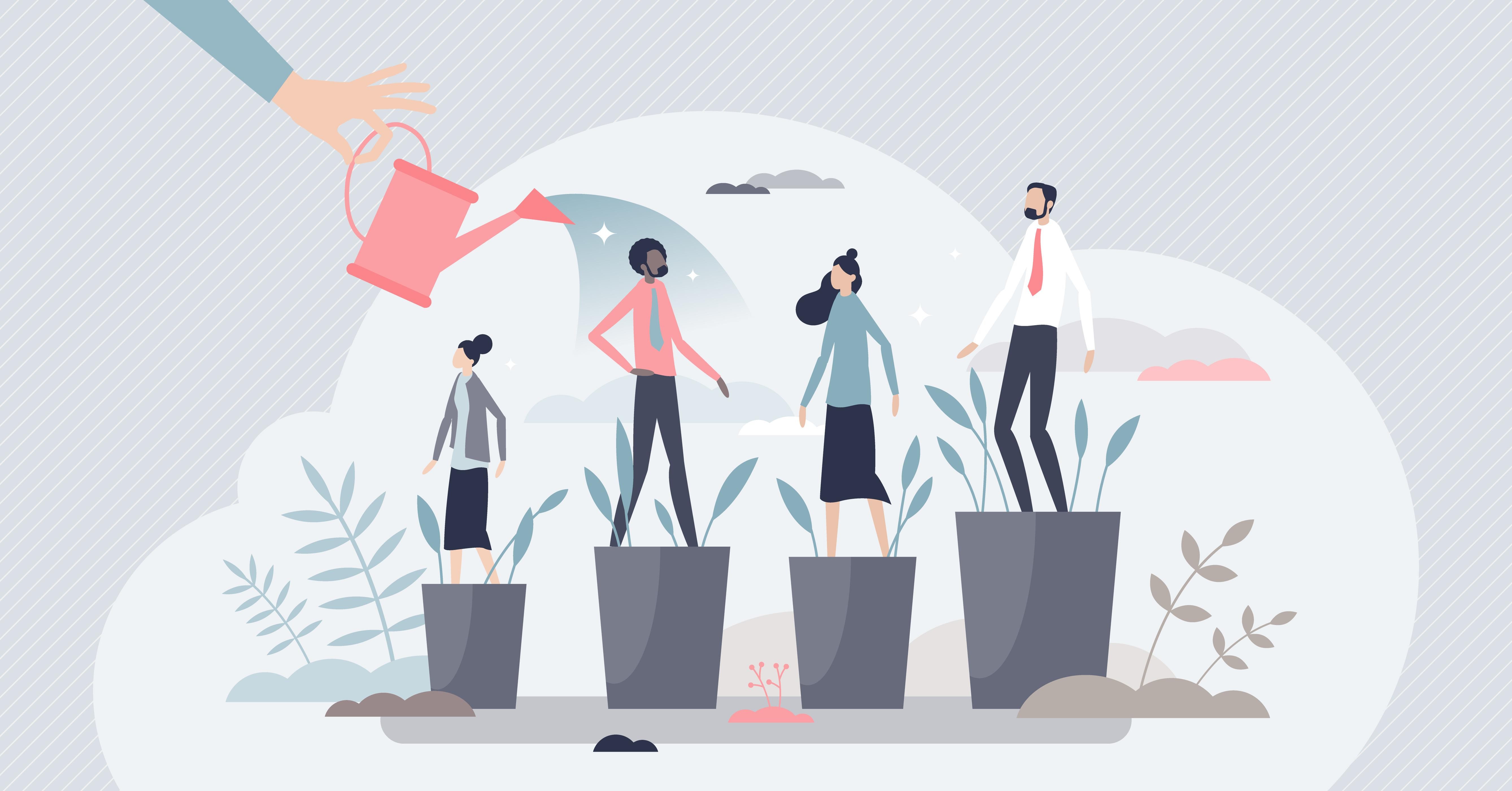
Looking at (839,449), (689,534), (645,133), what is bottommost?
(689,534)

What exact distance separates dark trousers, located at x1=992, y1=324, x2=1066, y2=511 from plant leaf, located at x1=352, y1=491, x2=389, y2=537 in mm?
3282

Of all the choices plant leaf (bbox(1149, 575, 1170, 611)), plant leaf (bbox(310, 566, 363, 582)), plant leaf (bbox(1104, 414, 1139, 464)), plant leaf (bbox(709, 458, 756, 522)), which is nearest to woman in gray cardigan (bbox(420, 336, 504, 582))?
plant leaf (bbox(310, 566, 363, 582))

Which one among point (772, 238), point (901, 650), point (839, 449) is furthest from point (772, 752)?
point (772, 238)

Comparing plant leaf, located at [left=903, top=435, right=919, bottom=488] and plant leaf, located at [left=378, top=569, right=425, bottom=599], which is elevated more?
plant leaf, located at [left=903, top=435, right=919, bottom=488]

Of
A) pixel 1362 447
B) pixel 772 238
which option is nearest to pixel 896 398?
pixel 772 238

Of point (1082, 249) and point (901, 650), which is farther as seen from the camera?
point (1082, 249)

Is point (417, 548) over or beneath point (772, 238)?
beneath

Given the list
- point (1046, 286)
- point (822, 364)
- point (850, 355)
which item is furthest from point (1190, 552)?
point (822, 364)

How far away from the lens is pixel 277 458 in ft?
27.6

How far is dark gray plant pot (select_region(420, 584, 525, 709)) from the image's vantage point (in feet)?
26.3

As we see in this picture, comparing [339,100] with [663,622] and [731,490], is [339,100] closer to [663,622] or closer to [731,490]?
[731,490]

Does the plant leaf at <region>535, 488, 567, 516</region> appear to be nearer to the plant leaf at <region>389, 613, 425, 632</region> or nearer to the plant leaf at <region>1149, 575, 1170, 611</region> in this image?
the plant leaf at <region>389, 613, 425, 632</region>

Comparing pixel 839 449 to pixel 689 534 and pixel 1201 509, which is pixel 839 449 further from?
pixel 1201 509

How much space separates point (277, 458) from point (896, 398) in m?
3.34
